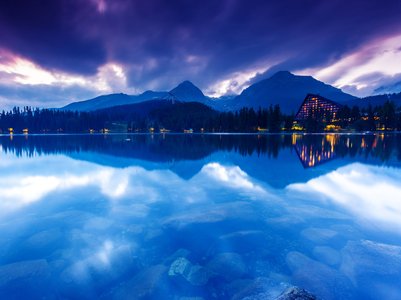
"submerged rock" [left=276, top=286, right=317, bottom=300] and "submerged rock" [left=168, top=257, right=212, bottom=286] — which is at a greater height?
"submerged rock" [left=276, top=286, right=317, bottom=300]

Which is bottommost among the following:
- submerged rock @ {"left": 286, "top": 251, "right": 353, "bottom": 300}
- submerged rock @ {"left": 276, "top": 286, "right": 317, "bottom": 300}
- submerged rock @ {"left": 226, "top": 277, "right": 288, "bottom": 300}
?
submerged rock @ {"left": 226, "top": 277, "right": 288, "bottom": 300}

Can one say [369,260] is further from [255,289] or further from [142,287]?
[142,287]

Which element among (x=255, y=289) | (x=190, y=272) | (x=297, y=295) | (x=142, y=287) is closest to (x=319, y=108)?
(x=255, y=289)

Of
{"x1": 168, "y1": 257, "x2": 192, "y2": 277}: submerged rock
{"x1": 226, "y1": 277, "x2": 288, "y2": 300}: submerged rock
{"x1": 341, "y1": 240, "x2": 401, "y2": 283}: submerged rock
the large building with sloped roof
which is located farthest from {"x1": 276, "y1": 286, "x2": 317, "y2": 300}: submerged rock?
the large building with sloped roof

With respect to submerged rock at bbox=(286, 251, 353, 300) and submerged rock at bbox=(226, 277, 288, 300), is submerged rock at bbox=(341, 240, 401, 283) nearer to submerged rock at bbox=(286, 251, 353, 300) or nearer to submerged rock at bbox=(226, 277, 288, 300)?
submerged rock at bbox=(286, 251, 353, 300)

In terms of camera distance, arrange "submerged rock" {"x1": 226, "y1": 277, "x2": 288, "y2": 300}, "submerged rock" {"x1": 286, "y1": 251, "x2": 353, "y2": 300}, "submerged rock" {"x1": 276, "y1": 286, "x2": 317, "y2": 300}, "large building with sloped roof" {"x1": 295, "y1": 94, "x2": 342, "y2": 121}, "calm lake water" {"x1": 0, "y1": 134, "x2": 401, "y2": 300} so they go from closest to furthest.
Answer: "submerged rock" {"x1": 276, "y1": 286, "x2": 317, "y2": 300}
"submerged rock" {"x1": 226, "y1": 277, "x2": 288, "y2": 300}
"submerged rock" {"x1": 286, "y1": 251, "x2": 353, "y2": 300}
"calm lake water" {"x1": 0, "y1": 134, "x2": 401, "y2": 300}
"large building with sloped roof" {"x1": 295, "y1": 94, "x2": 342, "y2": 121}

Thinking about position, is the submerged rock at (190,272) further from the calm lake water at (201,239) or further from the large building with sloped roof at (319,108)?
the large building with sloped roof at (319,108)

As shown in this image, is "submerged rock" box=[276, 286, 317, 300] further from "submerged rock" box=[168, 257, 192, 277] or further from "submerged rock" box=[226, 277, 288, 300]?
"submerged rock" box=[168, 257, 192, 277]

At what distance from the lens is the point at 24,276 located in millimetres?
6219

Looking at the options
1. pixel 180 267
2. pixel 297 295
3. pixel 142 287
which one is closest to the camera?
pixel 297 295

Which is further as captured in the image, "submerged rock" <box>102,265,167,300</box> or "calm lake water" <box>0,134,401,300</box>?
"calm lake water" <box>0,134,401,300</box>

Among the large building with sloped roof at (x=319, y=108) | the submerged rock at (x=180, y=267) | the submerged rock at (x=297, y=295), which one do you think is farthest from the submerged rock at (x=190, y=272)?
the large building with sloped roof at (x=319, y=108)

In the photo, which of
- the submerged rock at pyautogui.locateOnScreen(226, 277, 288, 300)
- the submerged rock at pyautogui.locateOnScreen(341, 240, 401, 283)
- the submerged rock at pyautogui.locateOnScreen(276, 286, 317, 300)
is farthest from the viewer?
the submerged rock at pyautogui.locateOnScreen(341, 240, 401, 283)

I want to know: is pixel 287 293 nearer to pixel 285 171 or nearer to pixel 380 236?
pixel 380 236
